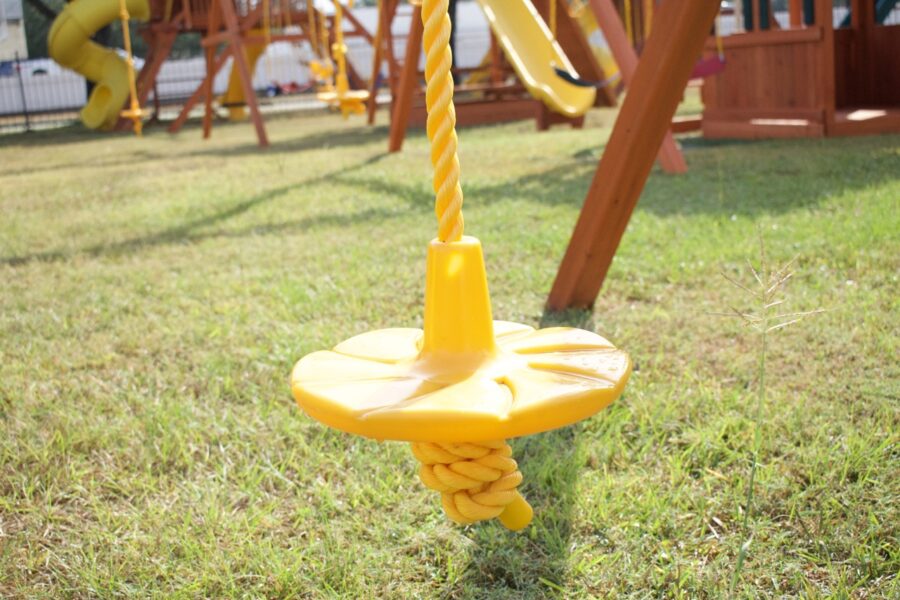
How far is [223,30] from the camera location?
43.7ft

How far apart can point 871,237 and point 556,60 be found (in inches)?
138

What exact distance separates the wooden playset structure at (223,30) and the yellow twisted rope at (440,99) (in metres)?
8.57

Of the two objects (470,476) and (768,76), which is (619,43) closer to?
(768,76)

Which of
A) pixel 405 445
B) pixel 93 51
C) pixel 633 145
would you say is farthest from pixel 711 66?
pixel 93 51

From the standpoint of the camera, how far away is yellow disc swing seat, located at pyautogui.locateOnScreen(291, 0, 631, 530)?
108cm

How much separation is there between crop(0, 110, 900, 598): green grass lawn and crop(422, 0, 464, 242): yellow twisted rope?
0.64 meters

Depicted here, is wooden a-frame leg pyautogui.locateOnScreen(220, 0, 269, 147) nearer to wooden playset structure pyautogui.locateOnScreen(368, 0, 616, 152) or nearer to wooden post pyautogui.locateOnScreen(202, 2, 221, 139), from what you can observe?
wooden post pyautogui.locateOnScreen(202, 2, 221, 139)

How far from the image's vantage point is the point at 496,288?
2982 mm

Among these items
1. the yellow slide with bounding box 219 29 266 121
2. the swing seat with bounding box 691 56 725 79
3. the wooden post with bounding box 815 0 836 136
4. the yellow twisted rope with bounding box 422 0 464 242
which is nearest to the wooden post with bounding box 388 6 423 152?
the swing seat with bounding box 691 56 725 79

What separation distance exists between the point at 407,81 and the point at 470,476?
6474 millimetres

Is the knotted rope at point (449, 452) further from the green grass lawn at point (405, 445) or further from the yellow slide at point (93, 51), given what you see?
the yellow slide at point (93, 51)

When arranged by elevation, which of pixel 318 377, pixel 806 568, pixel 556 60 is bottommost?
pixel 806 568

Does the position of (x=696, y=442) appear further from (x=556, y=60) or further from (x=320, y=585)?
(x=556, y=60)

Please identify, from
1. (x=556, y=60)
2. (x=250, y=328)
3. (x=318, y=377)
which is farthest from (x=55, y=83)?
(x=318, y=377)
